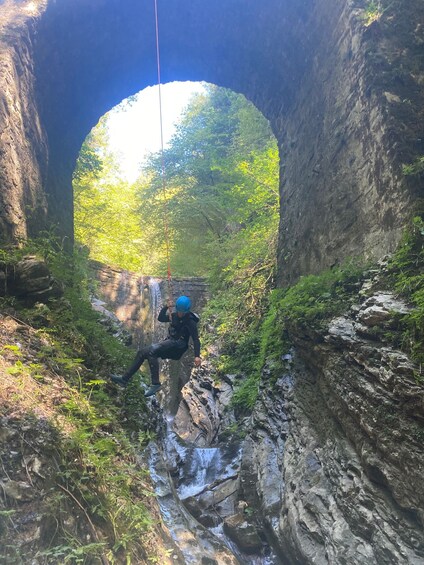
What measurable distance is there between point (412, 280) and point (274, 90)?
7102 millimetres

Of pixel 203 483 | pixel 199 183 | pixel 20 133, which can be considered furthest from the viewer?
pixel 199 183

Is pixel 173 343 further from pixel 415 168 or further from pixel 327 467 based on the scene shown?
pixel 415 168

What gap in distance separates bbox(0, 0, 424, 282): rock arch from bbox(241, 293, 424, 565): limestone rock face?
166cm

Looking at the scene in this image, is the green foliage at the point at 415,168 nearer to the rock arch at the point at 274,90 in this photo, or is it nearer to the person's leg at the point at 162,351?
the rock arch at the point at 274,90

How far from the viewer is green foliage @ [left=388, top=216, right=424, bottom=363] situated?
3260 mm

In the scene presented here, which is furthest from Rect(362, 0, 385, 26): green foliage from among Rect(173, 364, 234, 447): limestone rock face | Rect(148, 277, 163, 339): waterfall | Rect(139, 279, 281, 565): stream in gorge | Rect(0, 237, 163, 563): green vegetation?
Rect(148, 277, 163, 339): waterfall

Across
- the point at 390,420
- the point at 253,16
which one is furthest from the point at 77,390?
the point at 253,16

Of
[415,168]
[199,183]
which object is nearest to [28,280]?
[415,168]

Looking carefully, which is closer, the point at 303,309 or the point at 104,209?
the point at 303,309

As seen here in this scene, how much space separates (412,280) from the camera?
3.75 m

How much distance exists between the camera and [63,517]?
110 inches

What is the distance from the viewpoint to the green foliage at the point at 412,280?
3.26 meters

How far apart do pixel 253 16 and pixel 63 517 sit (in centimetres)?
980

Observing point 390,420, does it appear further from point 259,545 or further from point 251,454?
point 251,454
